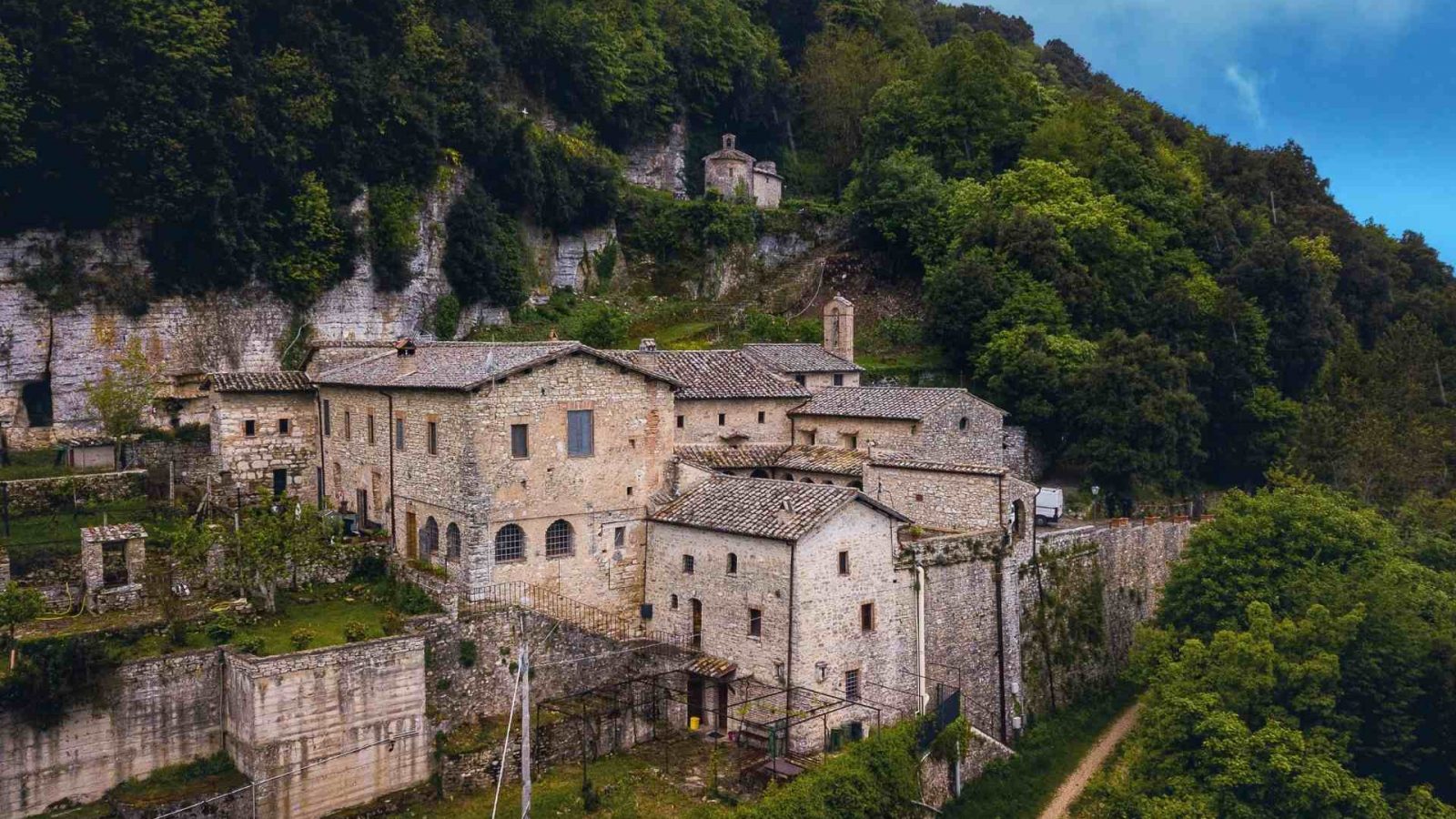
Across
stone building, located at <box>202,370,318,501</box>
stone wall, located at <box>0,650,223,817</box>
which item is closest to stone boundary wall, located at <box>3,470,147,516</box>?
stone building, located at <box>202,370,318,501</box>

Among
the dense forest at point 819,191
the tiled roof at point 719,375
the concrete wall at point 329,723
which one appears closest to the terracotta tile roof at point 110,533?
the concrete wall at point 329,723

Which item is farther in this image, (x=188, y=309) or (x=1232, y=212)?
(x=1232, y=212)

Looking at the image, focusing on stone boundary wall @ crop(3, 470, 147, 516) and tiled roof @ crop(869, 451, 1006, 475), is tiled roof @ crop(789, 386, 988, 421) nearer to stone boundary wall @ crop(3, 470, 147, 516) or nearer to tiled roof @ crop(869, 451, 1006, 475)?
tiled roof @ crop(869, 451, 1006, 475)

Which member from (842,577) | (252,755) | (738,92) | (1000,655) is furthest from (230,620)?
(738,92)

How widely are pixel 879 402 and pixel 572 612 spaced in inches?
527

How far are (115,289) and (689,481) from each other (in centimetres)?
2228

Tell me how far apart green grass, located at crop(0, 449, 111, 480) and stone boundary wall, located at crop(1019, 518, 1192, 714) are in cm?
3019

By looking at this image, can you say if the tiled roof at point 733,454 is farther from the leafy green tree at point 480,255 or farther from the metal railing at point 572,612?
the leafy green tree at point 480,255

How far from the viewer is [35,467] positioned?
37438 millimetres

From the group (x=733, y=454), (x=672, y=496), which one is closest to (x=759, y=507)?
(x=672, y=496)

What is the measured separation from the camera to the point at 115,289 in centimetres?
4072

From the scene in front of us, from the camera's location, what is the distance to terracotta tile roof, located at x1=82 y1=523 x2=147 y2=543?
28.5 metres

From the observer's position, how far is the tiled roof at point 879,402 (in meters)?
38.5

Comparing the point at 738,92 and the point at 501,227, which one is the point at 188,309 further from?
the point at 738,92
